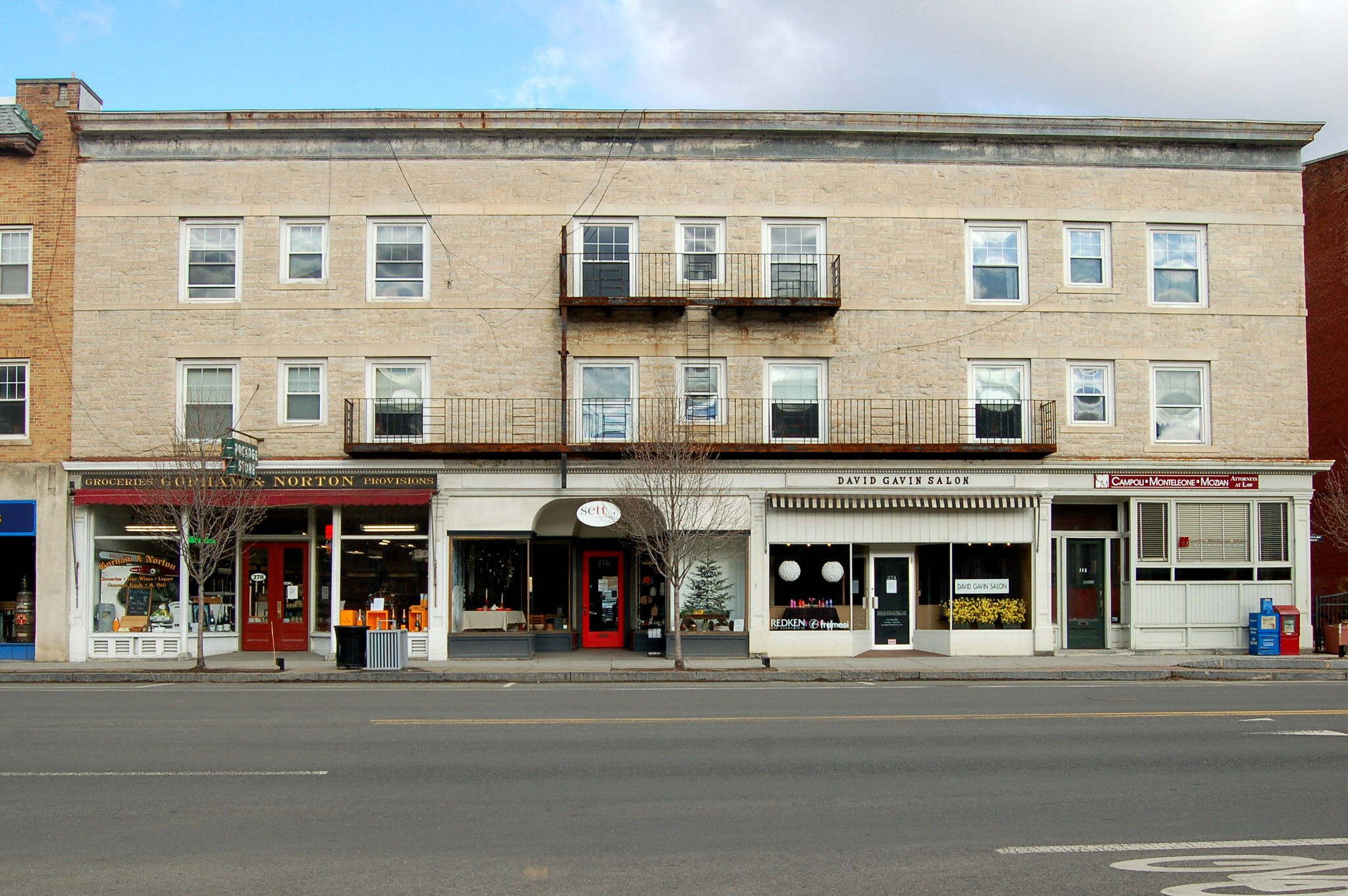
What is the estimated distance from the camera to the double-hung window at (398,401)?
22125mm

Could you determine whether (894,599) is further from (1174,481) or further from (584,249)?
(584,249)

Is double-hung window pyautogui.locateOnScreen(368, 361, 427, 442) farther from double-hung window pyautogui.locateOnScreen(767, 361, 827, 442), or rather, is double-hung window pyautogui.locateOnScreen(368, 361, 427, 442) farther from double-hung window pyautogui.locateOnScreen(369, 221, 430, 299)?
double-hung window pyautogui.locateOnScreen(767, 361, 827, 442)

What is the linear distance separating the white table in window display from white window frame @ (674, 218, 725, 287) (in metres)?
7.33

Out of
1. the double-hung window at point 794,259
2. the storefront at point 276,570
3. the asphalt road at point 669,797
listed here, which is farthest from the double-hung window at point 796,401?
the asphalt road at point 669,797

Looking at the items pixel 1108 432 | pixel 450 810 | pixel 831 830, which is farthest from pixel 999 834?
pixel 1108 432

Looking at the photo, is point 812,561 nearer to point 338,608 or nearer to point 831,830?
point 338,608

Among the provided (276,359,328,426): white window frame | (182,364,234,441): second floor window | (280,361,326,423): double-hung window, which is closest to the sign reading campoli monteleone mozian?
(276,359,328,426): white window frame

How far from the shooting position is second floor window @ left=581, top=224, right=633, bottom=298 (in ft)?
73.5

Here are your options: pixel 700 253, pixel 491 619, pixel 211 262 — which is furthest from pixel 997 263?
pixel 211 262

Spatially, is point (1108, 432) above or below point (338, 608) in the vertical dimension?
above

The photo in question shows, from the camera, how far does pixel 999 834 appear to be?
782 cm

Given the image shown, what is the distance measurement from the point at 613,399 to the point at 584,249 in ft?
9.95

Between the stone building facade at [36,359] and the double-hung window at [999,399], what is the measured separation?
17652 mm

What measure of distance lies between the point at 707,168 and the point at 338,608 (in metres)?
11.2
